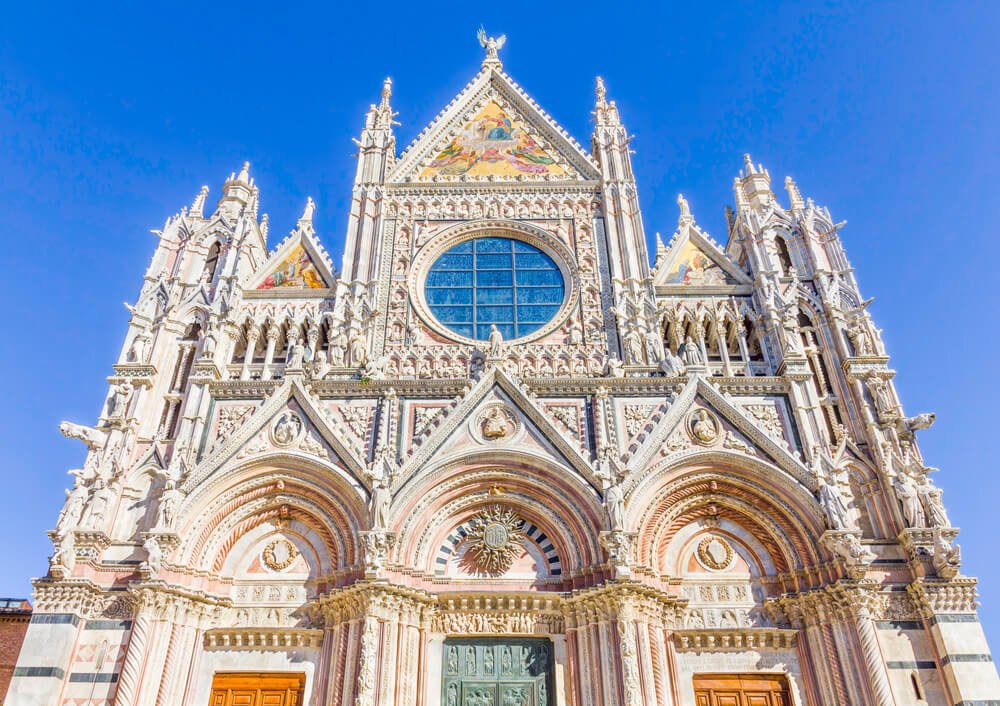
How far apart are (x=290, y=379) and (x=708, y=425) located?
866cm

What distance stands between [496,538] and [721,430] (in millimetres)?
4980

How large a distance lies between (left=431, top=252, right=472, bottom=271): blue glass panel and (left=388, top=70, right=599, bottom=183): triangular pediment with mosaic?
101 inches

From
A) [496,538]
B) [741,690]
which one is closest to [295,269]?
[496,538]

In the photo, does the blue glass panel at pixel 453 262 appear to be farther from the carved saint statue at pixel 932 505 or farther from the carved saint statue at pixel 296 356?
the carved saint statue at pixel 932 505

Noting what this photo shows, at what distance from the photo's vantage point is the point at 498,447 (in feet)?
48.8

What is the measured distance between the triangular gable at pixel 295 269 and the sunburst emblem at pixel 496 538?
286 inches

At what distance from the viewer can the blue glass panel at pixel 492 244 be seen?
19531 mm

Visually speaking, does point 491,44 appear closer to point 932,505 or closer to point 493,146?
point 493,146

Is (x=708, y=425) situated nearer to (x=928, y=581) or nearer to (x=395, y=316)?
(x=928, y=581)

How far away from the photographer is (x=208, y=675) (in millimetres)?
13156

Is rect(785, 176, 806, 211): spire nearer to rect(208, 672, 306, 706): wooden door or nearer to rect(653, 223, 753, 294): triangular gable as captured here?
rect(653, 223, 753, 294): triangular gable

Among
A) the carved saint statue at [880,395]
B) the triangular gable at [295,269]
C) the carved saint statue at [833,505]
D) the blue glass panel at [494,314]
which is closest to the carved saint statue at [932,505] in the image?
the carved saint statue at [833,505]

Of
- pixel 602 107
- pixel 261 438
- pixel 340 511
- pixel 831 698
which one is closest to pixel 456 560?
pixel 340 511

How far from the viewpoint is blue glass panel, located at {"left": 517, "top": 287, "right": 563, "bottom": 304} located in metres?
18.5
